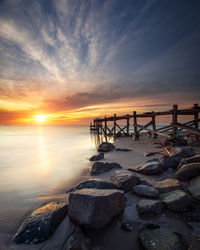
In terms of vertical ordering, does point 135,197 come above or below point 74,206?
below

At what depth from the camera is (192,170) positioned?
10.1ft

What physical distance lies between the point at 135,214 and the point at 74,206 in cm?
124

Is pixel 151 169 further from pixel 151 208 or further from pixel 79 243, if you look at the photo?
pixel 79 243

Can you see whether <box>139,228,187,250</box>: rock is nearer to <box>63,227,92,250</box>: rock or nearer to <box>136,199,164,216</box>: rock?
<box>136,199,164,216</box>: rock

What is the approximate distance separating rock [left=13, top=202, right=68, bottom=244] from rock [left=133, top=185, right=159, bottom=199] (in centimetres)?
179

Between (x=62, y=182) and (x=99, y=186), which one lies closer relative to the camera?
(x=99, y=186)

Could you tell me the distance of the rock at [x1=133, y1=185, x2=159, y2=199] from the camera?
2718mm

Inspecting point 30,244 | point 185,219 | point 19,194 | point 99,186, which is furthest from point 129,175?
point 19,194

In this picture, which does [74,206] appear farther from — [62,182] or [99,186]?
[62,182]

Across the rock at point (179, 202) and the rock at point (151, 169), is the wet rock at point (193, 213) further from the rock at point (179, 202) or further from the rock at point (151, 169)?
the rock at point (151, 169)

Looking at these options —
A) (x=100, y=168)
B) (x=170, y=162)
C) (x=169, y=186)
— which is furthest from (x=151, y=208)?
(x=100, y=168)

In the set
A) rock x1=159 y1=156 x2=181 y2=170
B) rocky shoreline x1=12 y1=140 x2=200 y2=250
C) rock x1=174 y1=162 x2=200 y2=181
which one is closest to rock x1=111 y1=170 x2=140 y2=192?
rocky shoreline x1=12 y1=140 x2=200 y2=250

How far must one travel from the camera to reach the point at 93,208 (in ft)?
6.61

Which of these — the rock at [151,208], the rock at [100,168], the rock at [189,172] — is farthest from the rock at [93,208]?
the rock at [100,168]
